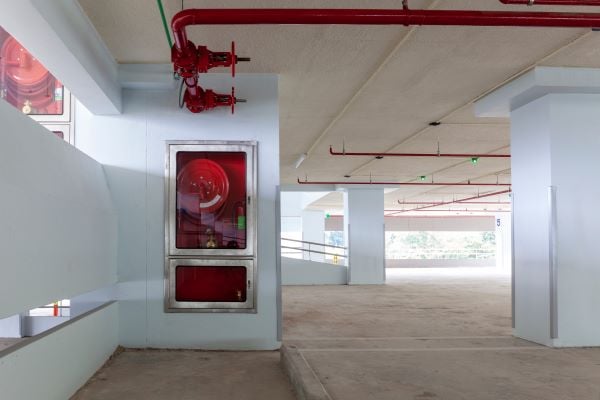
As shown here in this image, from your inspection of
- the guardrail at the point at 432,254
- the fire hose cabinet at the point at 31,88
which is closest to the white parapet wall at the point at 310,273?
the fire hose cabinet at the point at 31,88

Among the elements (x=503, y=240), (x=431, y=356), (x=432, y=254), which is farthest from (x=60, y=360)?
(x=432, y=254)

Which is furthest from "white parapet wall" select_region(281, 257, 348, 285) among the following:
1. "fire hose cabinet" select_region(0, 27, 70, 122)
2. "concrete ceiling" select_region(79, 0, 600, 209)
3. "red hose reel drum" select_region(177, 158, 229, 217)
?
"fire hose cabinet" select_region(0, 27, 70, 122)

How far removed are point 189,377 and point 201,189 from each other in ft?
6.03

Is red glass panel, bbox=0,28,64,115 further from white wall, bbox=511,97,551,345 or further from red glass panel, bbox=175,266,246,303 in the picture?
white wall, bbox=511,97,551,345

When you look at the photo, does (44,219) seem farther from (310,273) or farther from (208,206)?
(310,273)

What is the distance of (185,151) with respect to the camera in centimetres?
530

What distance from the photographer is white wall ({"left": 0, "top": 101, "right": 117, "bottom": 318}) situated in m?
2.80

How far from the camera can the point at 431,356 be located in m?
4.42

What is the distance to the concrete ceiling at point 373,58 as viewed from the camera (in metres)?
4.05

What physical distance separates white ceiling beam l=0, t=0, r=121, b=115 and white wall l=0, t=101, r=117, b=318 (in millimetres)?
590

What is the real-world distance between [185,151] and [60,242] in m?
1.95

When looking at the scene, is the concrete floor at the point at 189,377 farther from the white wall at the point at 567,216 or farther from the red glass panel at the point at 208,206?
the white wall at the point at 567,216

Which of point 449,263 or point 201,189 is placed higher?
point 201,189

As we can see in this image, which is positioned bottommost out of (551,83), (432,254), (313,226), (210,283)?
(432,254)
